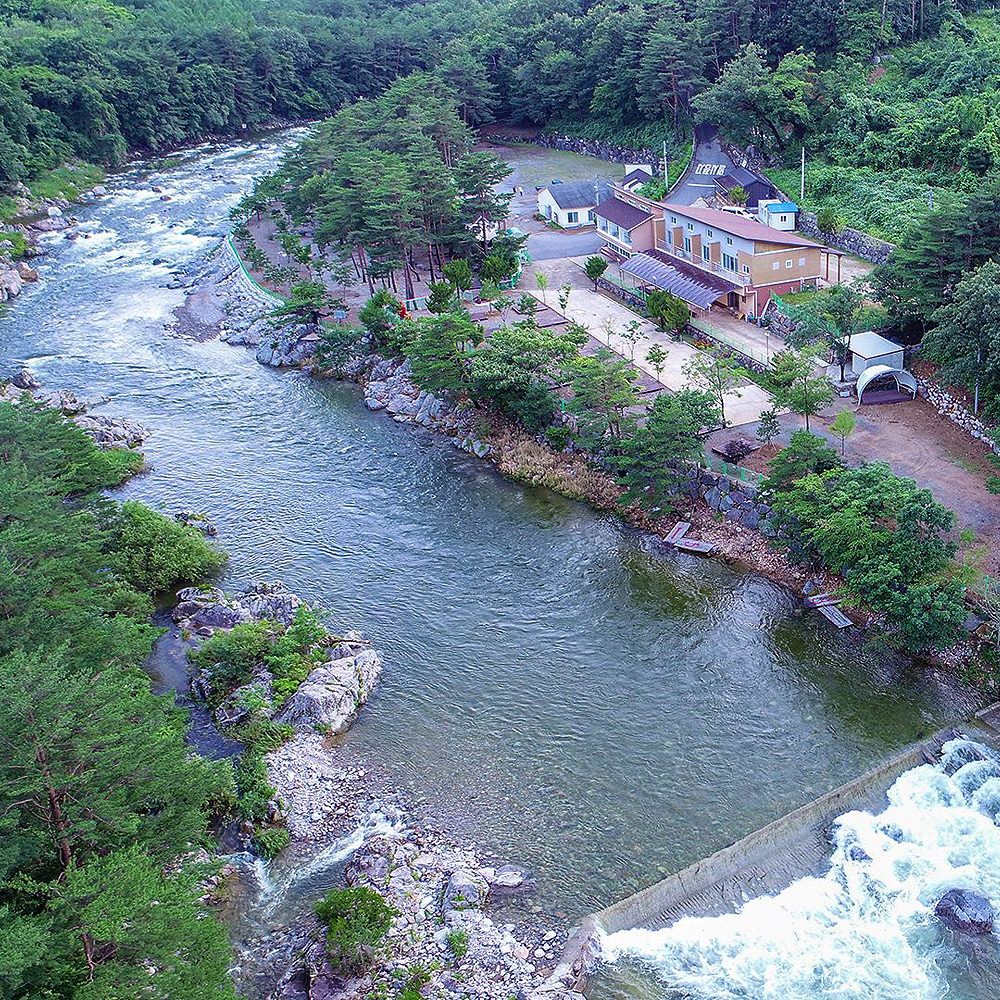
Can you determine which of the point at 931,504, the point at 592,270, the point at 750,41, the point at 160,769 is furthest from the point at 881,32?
the point at 160,769

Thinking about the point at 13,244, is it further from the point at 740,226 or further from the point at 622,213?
the point at 740,226

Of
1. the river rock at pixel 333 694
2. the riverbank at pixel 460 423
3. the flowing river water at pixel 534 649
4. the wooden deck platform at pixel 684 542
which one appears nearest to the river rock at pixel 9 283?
the riverbank at pixel 460 423

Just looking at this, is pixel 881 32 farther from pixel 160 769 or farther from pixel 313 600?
pixel 160 769

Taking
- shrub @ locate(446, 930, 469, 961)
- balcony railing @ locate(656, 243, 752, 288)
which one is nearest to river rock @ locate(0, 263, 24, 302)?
balcony railing @ locate(656, 243, 752, 288)

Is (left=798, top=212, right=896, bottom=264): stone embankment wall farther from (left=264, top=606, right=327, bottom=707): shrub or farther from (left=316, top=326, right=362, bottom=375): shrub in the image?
(left=264, top=606, right=327, bottom=707): shrub

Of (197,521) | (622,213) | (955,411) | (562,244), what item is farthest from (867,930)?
(562,244)
